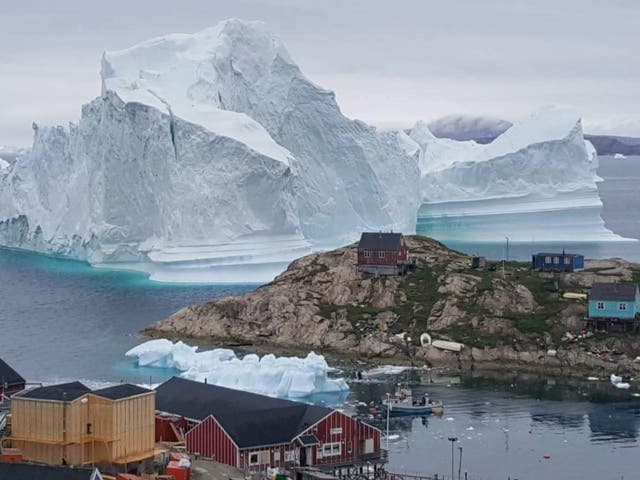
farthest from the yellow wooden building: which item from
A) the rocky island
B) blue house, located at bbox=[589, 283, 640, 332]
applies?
blue house, located at bbox=[589, 283, 640, 332]

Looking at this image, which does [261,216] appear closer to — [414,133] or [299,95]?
[299,95]

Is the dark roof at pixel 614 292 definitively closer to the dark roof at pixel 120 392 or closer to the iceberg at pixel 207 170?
the iceberg at pixel 207 170

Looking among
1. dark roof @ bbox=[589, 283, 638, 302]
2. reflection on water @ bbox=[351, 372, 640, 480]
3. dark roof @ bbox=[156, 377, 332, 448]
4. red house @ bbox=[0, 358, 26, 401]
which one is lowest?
reflection on water @ bbox=[351, 372, 640, 480]

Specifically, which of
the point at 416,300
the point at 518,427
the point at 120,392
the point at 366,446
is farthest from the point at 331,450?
the point at 416,300

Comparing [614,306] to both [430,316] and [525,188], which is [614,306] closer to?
[430,316]

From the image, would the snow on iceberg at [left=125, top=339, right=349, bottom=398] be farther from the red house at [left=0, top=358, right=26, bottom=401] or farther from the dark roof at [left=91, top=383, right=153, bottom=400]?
the dark roof at [left=91, top=383, right=153, bottom=400]

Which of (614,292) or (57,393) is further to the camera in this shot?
(614,292)

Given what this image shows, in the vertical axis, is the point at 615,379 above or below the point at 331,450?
above
